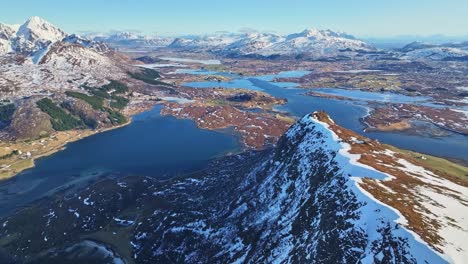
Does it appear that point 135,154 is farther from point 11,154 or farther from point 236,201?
point 236,201

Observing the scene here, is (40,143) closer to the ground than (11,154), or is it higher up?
higher up

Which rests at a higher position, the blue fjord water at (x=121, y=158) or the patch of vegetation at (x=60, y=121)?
the patch of vegetation at (x=60, y=121)

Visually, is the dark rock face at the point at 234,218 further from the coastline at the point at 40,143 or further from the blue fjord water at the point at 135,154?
the coastline at the point at 40,143

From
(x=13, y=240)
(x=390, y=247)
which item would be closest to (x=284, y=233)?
(x=390, y=247)

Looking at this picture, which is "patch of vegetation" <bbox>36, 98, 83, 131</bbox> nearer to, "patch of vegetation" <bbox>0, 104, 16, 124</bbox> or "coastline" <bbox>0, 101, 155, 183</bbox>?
"coastline" <bbox>0, 101, 155, 183</bbox>

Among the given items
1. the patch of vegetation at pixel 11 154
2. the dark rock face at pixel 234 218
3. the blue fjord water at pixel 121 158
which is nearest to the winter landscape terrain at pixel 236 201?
the dark rock face at pixel 234 218

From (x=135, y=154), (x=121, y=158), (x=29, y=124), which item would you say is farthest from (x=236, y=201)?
(x=29, y=124)

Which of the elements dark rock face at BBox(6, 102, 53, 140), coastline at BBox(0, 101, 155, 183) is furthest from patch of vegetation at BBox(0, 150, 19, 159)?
dark rock face at BBox(6, 102, 53, 140)

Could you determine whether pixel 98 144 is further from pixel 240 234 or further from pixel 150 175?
pixel 240 234
